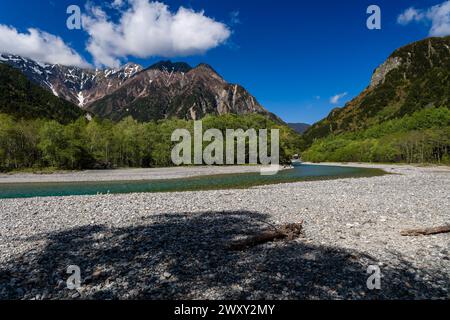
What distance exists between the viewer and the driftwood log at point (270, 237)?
11.2 m

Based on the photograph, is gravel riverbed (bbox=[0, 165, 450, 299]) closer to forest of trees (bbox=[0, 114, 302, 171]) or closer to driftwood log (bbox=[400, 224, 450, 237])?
driftwood log (bbox=[400, 224, 450, 237])

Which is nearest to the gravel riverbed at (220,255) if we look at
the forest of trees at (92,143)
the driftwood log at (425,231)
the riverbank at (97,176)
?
the driftwood log at (425,231)

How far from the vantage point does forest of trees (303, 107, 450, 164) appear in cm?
10000

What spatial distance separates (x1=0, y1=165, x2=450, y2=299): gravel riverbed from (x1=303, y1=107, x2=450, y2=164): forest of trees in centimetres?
9804

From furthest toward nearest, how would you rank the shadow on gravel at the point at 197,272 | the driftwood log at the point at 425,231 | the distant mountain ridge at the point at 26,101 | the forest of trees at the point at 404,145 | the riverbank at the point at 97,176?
the distant mountain ridge at the point at 26,101
the forest of trees at the point at 404,145
the riverbank at the point at 97,176
the driftwood log at the point at 425,231
the shadow on gravel at the point at 197,272

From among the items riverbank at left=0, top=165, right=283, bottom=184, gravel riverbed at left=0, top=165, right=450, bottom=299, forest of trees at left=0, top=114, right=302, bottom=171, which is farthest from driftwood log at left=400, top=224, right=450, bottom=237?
forest of trees at left=0, top=114, right=302, bottom=171

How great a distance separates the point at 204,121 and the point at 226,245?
110811 mm

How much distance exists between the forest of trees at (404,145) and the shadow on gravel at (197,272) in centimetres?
10246

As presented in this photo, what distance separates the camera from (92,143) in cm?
9138

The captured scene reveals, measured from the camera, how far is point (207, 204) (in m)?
22.0

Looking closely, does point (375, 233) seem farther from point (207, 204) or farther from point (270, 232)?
point (207, 204)

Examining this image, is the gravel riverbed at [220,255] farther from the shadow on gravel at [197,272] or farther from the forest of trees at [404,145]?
the forest of trees at [404,145]

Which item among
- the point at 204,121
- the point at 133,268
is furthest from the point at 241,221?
the point at 204,121

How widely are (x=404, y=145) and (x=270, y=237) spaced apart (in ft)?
375
